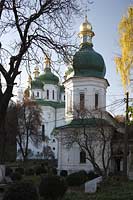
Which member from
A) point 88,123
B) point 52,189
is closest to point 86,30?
point 88,123

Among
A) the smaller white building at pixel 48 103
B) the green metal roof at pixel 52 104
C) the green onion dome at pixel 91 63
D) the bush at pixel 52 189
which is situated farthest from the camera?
the green metal roof at pixel 52 104

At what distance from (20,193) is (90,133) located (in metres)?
24.7

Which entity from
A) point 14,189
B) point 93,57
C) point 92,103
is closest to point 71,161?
point 92,103

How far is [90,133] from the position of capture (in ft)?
119

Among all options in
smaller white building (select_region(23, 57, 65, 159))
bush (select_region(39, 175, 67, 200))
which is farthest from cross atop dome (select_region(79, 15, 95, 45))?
bush (select_region(39, 175, 67, 200))

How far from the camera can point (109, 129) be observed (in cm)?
3806

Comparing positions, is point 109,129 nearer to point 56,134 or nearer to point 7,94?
point 56,134

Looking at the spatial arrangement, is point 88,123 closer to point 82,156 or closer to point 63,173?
point 82,156

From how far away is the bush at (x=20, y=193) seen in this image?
11.8 m

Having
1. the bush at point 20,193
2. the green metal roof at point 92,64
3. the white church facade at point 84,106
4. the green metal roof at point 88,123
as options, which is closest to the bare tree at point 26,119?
the white church facade at point 84,106

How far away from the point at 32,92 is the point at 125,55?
49785mm

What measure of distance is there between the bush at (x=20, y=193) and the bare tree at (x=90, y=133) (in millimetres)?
21906

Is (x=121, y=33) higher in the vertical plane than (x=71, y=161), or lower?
higher

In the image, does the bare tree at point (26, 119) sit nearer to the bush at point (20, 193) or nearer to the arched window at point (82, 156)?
the arched window at point (82, 156)
